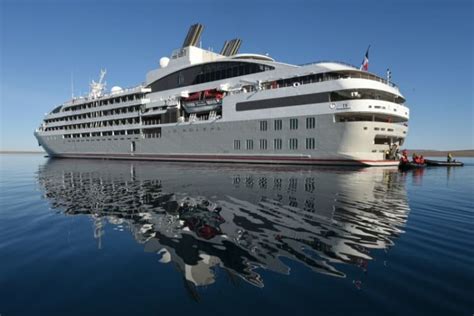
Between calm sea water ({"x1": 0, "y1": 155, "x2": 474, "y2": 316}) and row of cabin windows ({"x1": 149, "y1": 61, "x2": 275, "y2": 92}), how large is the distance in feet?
101

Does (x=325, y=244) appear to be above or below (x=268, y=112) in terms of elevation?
below

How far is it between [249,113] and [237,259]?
3178 centimetres

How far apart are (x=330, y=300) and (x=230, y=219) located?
465 cm

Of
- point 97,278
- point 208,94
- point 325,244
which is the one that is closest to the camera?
point 97,278

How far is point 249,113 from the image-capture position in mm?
36250

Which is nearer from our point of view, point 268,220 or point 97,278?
point 97,278

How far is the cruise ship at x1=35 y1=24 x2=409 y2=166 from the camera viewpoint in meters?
30.7

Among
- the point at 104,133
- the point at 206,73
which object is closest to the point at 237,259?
the point at 206,73

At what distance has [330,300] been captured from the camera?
159 inches

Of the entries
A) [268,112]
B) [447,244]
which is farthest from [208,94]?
[447,244]

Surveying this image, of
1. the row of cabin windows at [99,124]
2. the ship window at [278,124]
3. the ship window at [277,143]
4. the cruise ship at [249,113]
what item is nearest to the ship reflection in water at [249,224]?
the cruise ship at [249,113]

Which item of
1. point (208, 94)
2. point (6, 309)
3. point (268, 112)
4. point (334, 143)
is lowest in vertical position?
point (6, 309)

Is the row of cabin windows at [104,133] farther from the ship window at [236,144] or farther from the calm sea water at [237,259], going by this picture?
the calm sea water at [237,259]

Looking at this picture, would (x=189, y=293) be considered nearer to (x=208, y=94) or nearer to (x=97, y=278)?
(x=97, y=278)
